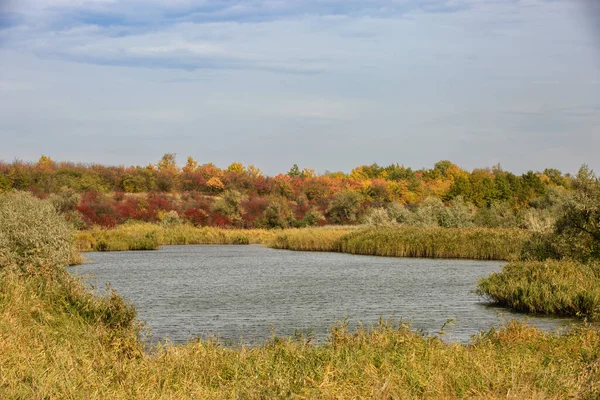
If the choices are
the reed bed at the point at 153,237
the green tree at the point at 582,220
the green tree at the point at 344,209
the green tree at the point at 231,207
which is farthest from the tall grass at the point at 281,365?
the green tree at the point at 344,209

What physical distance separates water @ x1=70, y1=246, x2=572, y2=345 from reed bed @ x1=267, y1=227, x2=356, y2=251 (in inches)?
217

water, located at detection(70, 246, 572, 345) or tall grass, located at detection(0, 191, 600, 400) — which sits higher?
tall grass, located at detection(0, 191, 600, 400)

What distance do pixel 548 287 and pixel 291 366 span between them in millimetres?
12753

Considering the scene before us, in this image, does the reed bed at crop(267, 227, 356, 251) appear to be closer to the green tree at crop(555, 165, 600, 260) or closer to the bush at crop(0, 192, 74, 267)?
the green tree at crop(555, 165, 600, 260)

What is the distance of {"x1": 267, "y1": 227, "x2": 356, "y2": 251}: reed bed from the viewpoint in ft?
170

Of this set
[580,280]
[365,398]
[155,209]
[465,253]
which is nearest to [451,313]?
[580,280]

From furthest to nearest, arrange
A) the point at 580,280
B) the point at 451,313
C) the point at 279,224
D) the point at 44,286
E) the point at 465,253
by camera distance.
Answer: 1. the point at 279,224
2. the point at 465,253
3. the point at 451,313
4. the point at 580,280
5. the point at 44,286

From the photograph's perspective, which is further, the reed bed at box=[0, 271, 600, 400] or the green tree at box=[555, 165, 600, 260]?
the green tree at box=[555, 165, 600, 260]

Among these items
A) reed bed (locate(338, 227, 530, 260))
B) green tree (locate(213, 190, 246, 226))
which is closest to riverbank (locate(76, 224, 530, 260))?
reed bed (locate(338, 227, 530, 260))

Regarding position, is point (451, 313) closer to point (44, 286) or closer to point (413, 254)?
point (44, 286)

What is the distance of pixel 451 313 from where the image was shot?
864 inches

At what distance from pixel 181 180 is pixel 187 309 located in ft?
251

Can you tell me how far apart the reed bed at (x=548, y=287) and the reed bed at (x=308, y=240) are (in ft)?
93.0

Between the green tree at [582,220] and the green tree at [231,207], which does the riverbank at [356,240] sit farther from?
the green tree at [231,207]
